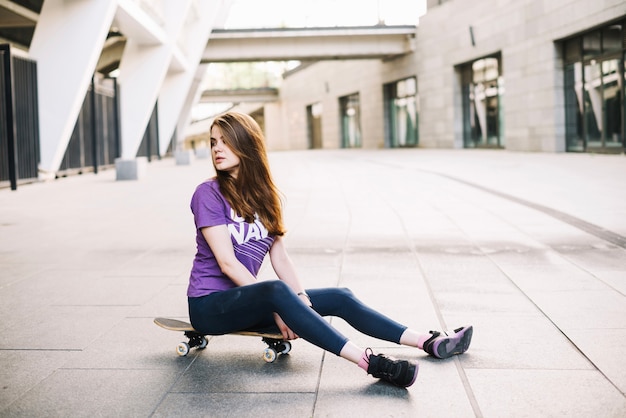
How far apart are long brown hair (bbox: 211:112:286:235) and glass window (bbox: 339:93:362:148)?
149 feet

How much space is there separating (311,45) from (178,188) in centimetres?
2257

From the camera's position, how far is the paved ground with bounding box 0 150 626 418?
129 inches

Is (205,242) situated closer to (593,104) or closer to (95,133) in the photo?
(95,133)

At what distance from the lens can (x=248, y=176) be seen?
394 centimetres

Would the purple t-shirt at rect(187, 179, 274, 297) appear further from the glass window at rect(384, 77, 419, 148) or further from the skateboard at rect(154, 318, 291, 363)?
the glass window at rect(384, 77, 419, 148)

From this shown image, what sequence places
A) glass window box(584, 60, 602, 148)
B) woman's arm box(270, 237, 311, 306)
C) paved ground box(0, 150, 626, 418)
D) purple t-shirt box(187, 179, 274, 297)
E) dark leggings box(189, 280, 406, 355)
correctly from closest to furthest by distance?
paved ground box(0, 150, 626, 418) → dark leggings box(189, 280, 406, 355) → purple t-shirt box(187, 179, 274, 297) → woman's arm box(270, 237, 311, 306) → glass window box(584, 60, 602, 148)

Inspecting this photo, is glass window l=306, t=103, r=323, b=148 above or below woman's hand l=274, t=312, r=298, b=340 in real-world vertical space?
above

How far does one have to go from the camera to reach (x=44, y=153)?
18.8m

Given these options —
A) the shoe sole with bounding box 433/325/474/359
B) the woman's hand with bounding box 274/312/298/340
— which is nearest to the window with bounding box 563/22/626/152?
the shoe sole with bounding box 433/325/474/359

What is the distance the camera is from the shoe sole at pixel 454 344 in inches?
150

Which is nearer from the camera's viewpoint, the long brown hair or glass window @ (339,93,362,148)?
the long brown hair

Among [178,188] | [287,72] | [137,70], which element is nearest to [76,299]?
[178,188]

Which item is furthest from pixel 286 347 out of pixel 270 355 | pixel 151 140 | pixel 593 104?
pixel 151 140

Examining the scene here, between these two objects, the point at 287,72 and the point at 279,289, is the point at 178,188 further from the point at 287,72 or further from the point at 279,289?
the point at 287,72
